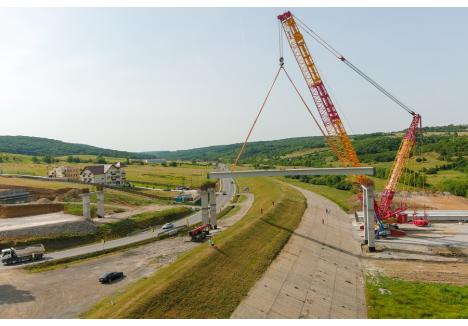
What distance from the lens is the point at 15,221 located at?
69.9 meters

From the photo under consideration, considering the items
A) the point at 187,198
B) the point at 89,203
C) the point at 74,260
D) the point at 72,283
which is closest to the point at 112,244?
the point at 74,260

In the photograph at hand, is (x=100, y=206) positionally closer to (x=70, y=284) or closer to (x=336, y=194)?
(x=70, y=284)

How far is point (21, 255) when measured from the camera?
5262 centimetres

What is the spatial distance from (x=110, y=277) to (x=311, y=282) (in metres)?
23.5

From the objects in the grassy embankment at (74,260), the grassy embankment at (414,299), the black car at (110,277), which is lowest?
the grassy embankment at (414,299)

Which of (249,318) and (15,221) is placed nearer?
(249,318)

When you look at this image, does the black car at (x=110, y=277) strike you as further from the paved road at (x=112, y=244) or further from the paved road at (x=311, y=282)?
the paved road at (x=311, y=282)

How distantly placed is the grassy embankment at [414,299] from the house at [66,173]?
347ft

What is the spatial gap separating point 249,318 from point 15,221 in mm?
52104

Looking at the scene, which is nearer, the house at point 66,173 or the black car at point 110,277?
the black car at point 110,277

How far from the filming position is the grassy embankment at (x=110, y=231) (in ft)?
199

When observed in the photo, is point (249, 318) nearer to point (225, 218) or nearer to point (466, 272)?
point (466, 272)

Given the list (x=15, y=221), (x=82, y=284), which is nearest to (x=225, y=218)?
(x=15, y=221)

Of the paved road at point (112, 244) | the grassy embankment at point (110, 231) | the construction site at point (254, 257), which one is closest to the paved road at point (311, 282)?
the construction site at point (254, 257)
